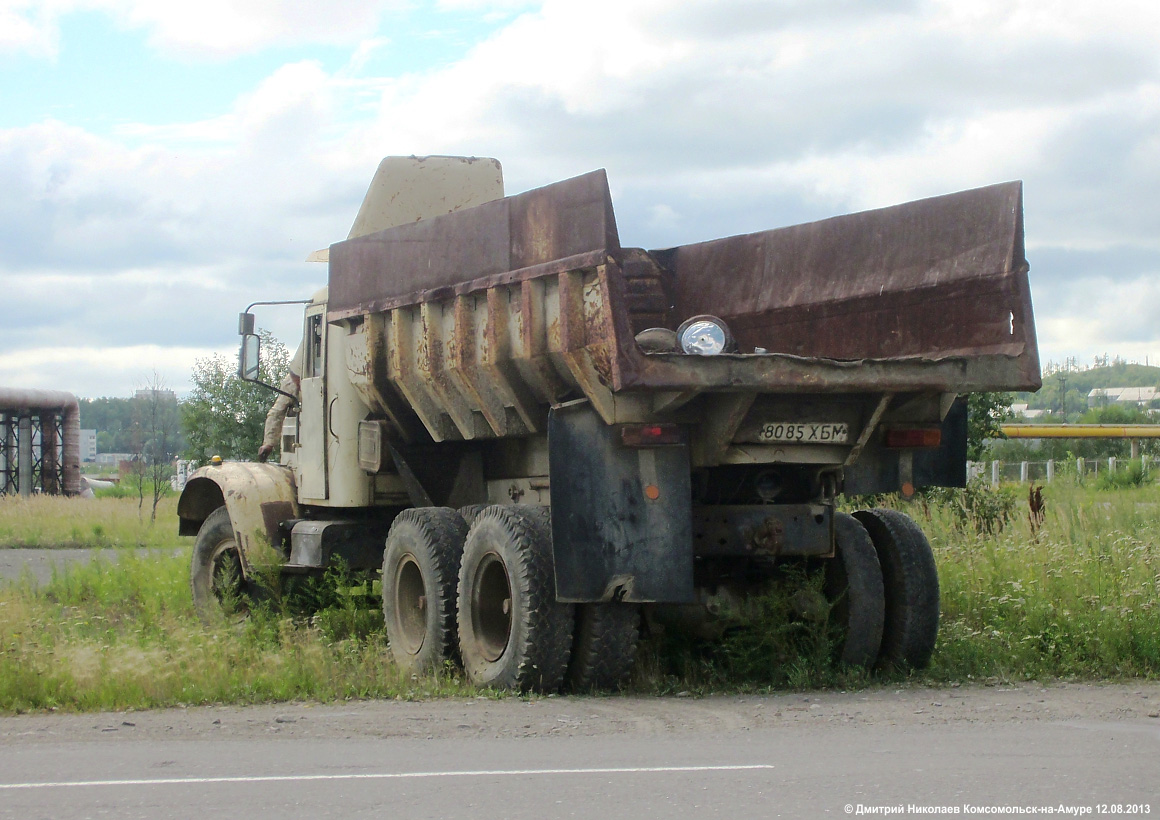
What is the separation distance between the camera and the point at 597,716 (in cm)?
714

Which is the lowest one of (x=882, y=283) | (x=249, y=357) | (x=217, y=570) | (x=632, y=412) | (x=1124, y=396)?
(x=217, y=570)

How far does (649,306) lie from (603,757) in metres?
4.72

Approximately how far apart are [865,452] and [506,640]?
2.63 meters

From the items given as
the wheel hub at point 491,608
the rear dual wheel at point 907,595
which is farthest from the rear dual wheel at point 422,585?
the rear dual wheel at point 907,595

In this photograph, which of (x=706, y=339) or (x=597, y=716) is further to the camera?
(x=706, y=339)

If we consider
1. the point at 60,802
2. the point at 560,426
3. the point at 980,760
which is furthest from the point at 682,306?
the point at 60,802

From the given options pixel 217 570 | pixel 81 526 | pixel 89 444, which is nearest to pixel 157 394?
pixel 81 526

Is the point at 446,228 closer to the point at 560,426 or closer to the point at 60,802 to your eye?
the point at 560,426

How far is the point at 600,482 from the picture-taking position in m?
7.46

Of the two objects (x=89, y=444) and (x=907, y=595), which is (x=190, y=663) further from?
(x=89, y=444)

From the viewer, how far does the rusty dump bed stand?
736 centimetres

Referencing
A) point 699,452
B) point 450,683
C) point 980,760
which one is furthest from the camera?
point 450,683

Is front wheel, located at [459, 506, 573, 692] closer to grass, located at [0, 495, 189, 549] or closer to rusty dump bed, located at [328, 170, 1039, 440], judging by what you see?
rusty dump bed, located at [328, 170, 1039, 440]

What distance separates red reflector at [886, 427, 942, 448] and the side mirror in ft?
17.9
